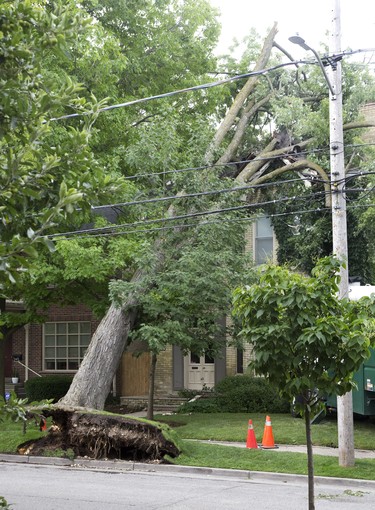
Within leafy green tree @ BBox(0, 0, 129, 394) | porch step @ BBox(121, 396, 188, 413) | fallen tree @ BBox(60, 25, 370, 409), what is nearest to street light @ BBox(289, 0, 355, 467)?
fallen tree @ BBox(60, 25, 370, 409)

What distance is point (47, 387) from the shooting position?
87.7 feet

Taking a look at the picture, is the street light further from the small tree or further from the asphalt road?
the small tree

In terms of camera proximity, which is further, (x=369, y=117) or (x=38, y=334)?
(x=38, y=334)

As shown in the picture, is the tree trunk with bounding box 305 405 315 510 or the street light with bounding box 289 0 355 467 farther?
the street light with bounding box 289 0 355 467

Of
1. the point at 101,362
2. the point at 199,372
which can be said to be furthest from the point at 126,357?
the point at 101,362

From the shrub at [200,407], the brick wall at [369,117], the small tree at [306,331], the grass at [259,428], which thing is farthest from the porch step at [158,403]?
the small tree at [306,331]

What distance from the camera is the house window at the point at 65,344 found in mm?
29359

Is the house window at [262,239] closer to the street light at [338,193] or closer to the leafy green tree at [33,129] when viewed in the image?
the street light at [338,193]

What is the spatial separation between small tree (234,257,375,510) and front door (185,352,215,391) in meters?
17.6

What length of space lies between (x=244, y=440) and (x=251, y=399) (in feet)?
16.8

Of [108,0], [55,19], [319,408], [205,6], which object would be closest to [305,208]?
[205,6]

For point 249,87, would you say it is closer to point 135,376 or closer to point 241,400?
point 241,400

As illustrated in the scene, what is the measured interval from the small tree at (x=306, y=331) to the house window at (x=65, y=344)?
2072cm

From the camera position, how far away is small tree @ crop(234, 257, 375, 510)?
863 cm
